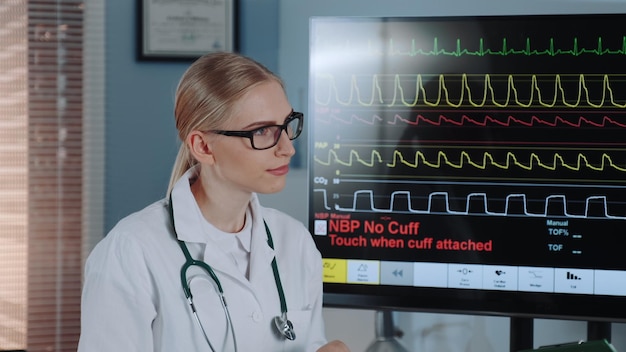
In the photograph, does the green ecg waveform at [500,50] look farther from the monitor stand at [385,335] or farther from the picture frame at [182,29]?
the picture frame at [182,29]

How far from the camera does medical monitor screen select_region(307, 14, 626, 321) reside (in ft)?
6.17

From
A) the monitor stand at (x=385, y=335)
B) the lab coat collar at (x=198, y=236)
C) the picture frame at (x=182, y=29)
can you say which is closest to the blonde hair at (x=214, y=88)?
the lab coat collar at (x=198, y=236)

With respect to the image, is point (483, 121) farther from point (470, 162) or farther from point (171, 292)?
point (171, 292)

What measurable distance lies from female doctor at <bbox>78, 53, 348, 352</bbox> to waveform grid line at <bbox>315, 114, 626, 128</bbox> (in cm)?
A: 44

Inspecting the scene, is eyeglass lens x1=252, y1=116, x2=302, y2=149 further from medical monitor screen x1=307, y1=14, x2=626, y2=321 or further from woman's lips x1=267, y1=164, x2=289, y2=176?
medical monitor screen x1=307, y1=14, x2=626, y2=321

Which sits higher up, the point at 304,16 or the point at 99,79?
the point at 304,16

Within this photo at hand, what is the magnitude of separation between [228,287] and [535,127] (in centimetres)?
87

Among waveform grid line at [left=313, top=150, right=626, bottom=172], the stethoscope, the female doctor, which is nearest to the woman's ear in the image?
the female doctor

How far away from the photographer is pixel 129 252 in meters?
1.43

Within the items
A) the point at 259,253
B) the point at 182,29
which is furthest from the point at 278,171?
the point at 182,29

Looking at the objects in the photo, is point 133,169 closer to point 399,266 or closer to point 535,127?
point 399,266

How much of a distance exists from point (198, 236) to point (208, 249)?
32mm

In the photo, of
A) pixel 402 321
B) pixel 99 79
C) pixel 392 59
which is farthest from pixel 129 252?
pixel 99 79

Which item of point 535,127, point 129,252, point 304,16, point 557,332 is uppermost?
point 304,16
